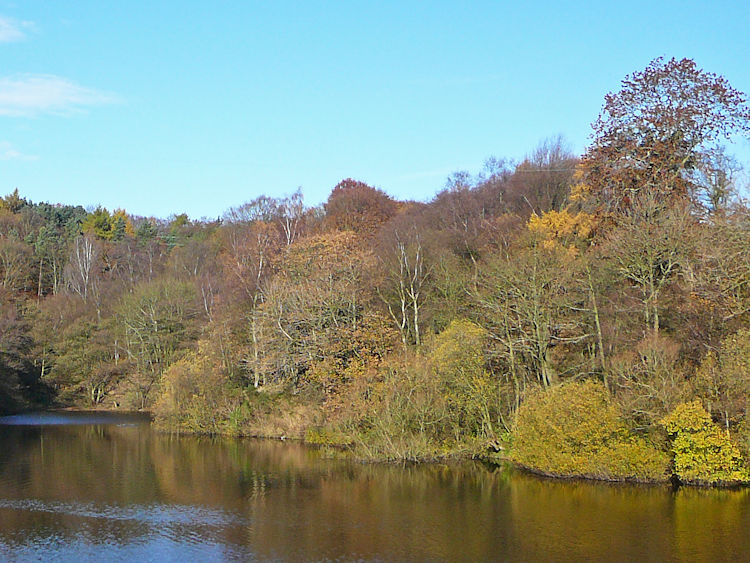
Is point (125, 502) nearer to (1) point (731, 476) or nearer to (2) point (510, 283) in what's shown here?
(2) point (510, 283)

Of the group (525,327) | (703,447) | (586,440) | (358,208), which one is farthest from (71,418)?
(703,447)

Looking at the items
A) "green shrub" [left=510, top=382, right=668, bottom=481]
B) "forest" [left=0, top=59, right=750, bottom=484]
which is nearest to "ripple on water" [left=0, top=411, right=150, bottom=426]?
"forest" [left=0, top=59, right=750, bottom=484]

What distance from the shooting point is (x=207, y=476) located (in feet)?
104

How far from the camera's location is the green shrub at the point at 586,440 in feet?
88.0

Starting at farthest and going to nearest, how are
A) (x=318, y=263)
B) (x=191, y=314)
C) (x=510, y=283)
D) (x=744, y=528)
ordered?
(x=191, y=314)
(x=318, y=263)
(x=510, y=283)
(x=744, y=528)

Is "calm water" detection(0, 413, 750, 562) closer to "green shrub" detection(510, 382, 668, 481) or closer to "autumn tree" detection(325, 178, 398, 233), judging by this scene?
"green shrub" detection(510, 382, 668, 481)

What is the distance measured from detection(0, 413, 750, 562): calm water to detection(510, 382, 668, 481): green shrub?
2.52 ft

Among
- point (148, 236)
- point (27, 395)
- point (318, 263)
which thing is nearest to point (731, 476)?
point (318, 263)

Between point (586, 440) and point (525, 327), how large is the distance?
5.92m

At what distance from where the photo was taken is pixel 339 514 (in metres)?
24.2

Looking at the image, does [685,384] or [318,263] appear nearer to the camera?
[685,384]

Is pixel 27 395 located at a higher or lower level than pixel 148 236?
lower

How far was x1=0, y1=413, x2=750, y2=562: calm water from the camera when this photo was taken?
792 inches

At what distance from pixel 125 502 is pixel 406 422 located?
11088mm
